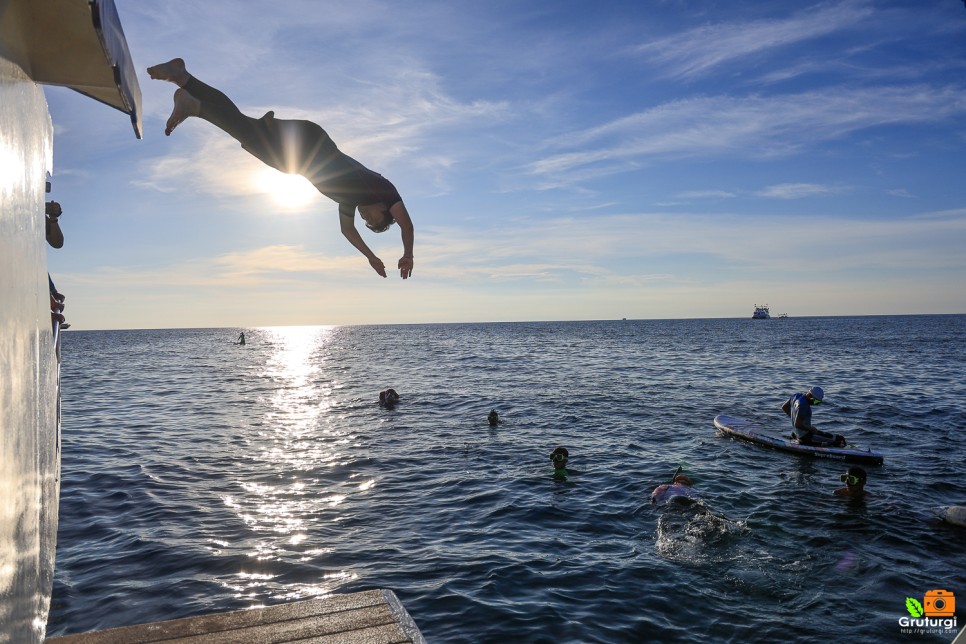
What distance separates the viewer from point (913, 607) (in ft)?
33.8

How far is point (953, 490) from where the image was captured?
16.7 m

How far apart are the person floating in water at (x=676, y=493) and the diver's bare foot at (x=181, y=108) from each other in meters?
14.6

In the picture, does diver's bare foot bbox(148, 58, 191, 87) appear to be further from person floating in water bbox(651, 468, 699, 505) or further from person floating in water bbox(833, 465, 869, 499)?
person floating in water bbox(833, 465, 869, 499)

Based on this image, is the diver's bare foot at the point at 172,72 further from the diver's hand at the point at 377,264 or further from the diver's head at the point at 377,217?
the diver's hand at the point at 377,264

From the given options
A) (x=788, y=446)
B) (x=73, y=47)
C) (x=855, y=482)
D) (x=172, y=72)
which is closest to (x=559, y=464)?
(x=855, y=482)

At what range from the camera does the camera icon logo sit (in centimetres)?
1005

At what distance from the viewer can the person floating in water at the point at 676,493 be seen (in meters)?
15.3

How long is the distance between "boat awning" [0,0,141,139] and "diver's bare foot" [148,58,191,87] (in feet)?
1.35

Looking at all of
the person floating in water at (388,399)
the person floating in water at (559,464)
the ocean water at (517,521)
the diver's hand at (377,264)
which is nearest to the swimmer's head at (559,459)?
the person floating in water at (559,464)

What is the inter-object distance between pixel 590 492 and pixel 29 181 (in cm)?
1580

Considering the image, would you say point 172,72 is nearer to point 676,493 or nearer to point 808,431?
point 676,493

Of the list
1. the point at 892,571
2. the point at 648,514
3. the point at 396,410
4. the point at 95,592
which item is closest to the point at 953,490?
the point at 892,571

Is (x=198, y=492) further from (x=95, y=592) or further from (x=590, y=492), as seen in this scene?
(x=590, y=492)

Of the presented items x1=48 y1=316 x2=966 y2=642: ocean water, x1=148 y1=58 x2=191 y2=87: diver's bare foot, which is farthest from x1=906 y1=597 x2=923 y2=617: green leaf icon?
x1=148 y1=58 x2=191 y2=87: diver's bare foot
